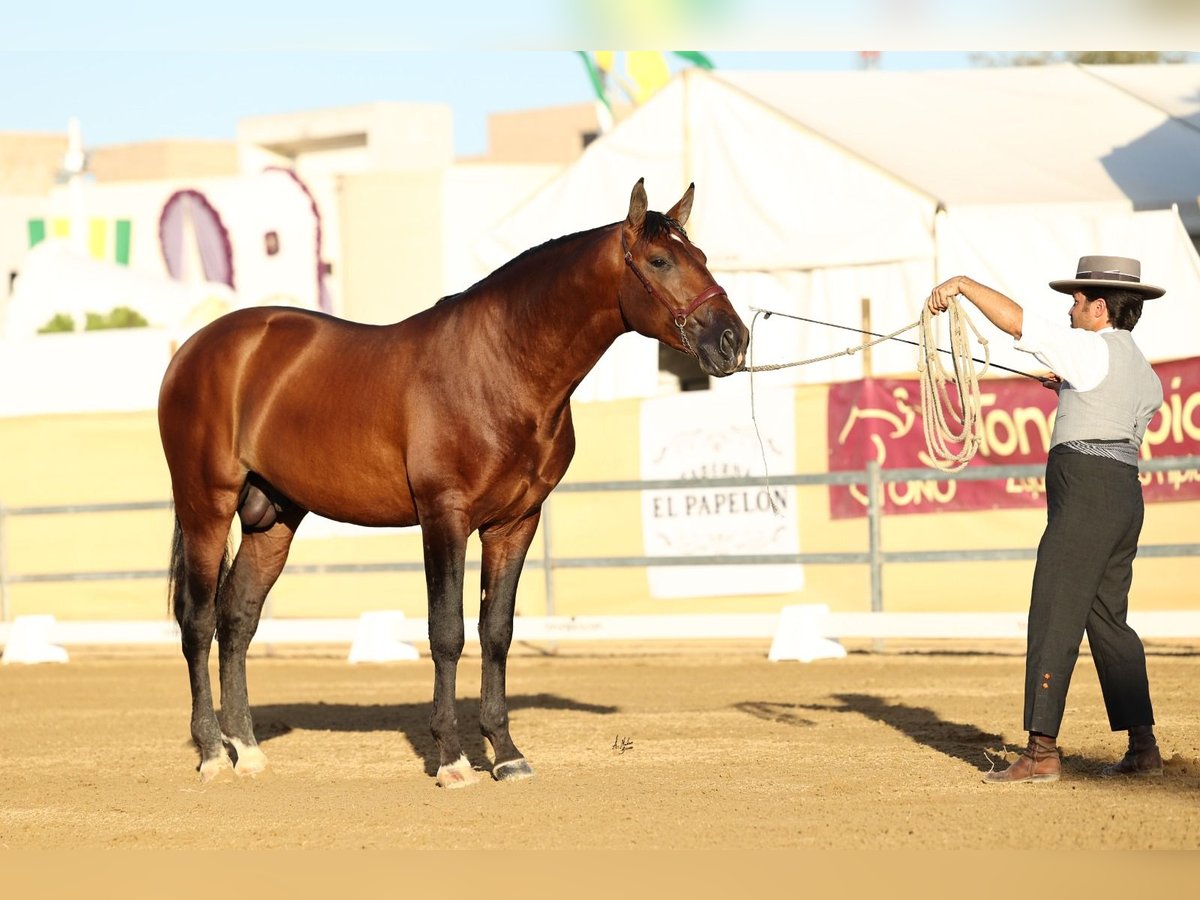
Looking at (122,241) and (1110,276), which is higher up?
→ (122,241)

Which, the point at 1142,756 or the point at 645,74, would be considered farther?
the point at 645,74

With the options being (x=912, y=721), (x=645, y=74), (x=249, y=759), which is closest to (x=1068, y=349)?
(x=912, y=721)

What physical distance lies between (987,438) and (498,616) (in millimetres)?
6786

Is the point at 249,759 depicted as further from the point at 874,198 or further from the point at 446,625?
the point at 874,198

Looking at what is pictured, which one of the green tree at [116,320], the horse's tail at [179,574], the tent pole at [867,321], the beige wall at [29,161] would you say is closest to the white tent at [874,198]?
the tent pole at [867,321]

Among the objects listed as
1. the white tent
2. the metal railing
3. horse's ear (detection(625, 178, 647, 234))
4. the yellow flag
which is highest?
the yellow flag

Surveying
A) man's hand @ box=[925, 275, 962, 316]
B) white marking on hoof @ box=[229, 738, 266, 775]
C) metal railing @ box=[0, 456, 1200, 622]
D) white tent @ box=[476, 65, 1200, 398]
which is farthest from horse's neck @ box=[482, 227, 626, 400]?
white tent @ box=[476, 65, 1200, 398]

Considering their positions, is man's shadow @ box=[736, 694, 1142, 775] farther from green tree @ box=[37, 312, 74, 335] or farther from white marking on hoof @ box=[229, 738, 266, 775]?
green tree @ box=[37, 312, 74, 335]

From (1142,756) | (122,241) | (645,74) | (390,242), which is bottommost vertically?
(1142,756)

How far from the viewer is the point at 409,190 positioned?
3209 cm

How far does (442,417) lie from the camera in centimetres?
726

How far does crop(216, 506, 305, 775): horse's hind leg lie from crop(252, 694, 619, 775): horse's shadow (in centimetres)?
92

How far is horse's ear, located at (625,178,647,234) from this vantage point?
22.4 feet

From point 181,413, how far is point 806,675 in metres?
5.15
